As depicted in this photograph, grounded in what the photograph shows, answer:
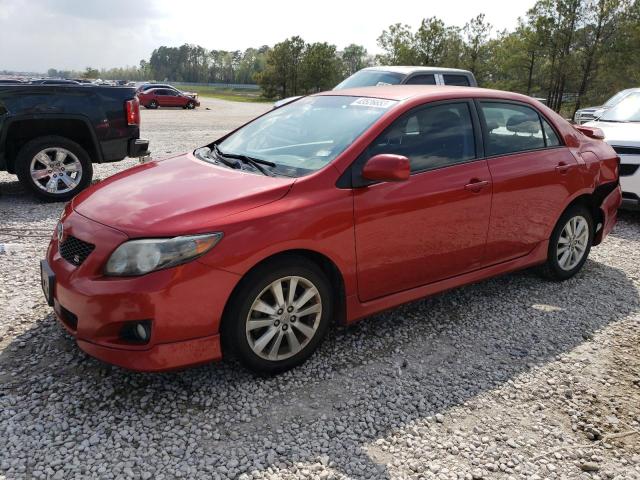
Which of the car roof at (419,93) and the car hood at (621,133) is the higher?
the car roof at (419,93)

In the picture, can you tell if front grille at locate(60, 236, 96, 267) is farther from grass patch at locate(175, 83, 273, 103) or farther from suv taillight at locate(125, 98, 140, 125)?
grass patch at locate(175, 83, 273, 103)

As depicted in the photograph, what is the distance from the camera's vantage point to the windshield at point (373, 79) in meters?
9.86

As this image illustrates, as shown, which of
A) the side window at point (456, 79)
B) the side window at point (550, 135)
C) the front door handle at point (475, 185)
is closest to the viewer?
the front door handle at point (475, 185)

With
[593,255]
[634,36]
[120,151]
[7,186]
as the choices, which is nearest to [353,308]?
[593,255]

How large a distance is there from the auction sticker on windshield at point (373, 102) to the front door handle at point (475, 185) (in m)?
0.80

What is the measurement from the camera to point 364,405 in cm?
306

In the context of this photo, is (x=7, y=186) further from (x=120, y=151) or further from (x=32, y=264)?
(x=32, y=264)

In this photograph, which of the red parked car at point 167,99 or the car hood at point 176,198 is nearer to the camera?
the car hood at point 176,198

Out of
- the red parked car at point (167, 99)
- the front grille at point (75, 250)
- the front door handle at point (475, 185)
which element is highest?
the red parked car at point (167, 99)

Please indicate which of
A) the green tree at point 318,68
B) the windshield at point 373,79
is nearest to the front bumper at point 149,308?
the windshield at point 373,79

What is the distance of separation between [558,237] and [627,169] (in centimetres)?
299

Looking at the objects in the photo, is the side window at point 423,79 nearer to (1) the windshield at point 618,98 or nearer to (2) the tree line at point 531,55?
(1) the windshield at point 618,98

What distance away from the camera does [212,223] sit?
288 cm

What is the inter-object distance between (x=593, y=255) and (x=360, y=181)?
372cm
